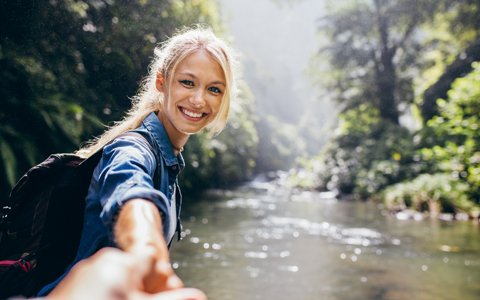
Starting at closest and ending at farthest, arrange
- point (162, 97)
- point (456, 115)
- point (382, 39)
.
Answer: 1. point (162, 97)
2. point (456, 115)
3. point (382, 39)

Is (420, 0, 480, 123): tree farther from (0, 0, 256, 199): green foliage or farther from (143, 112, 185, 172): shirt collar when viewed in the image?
(143, 112, 185, 172): shirt collar

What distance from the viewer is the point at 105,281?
0.66 meters

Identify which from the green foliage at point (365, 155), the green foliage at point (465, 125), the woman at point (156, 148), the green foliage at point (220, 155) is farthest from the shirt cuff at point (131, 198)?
the green foliage at point (365, 155)

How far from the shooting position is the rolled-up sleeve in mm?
1164

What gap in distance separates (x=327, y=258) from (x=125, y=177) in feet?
20.9

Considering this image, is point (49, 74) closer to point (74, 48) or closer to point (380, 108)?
point (74, 48)

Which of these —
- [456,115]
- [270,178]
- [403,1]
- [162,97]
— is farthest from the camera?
[270,178]

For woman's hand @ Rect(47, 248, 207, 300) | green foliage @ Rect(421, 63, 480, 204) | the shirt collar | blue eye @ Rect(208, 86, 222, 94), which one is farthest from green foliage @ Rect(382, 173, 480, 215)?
woman's hand @ Rect(47, 248, 207, 300)

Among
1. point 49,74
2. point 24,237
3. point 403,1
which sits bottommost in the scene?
point 24,237

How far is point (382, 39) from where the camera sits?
78.9ft

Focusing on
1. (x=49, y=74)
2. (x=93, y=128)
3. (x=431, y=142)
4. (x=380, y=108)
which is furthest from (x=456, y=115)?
(x=380, y=108)

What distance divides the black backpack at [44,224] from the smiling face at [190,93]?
1.37 feet

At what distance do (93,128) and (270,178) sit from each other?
2989cm

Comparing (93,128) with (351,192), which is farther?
(351,192)
